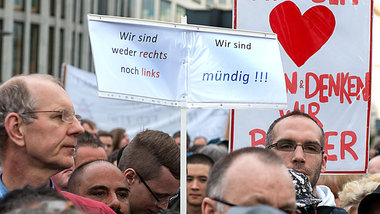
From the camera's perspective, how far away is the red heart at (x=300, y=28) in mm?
5324

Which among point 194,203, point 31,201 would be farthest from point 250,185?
point 194,203

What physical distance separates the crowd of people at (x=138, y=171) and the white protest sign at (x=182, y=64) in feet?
1.12

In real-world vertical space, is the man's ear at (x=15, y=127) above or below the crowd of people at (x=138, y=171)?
above

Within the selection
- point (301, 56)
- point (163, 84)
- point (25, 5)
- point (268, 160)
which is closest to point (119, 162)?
point (163, 84)

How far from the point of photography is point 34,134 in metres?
3.38

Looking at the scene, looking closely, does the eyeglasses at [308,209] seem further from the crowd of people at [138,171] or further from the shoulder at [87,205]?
the shoulder at [87,205]

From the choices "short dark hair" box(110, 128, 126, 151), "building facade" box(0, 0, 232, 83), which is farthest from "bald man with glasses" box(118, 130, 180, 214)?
"building facade" box(0, 0, 232, 83)

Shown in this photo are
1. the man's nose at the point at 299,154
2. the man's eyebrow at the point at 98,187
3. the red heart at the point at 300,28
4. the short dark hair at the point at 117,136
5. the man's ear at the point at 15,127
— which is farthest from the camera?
the short dark hair at the point at 117,136

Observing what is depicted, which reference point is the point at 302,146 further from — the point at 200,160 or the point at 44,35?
the point at 44,35

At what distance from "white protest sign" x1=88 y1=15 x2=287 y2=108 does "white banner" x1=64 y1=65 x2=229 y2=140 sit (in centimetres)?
877

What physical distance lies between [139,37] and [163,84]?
11.0 inches

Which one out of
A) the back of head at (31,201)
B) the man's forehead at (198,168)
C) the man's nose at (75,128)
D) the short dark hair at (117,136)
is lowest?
the short dark hair at (117,136)

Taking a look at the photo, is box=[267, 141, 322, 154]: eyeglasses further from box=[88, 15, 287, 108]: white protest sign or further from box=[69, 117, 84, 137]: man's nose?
box=[69, 117, 84, 137]: man's nose

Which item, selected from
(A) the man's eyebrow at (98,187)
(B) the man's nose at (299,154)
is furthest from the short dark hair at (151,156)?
(B) the man's nose at (299,154)
